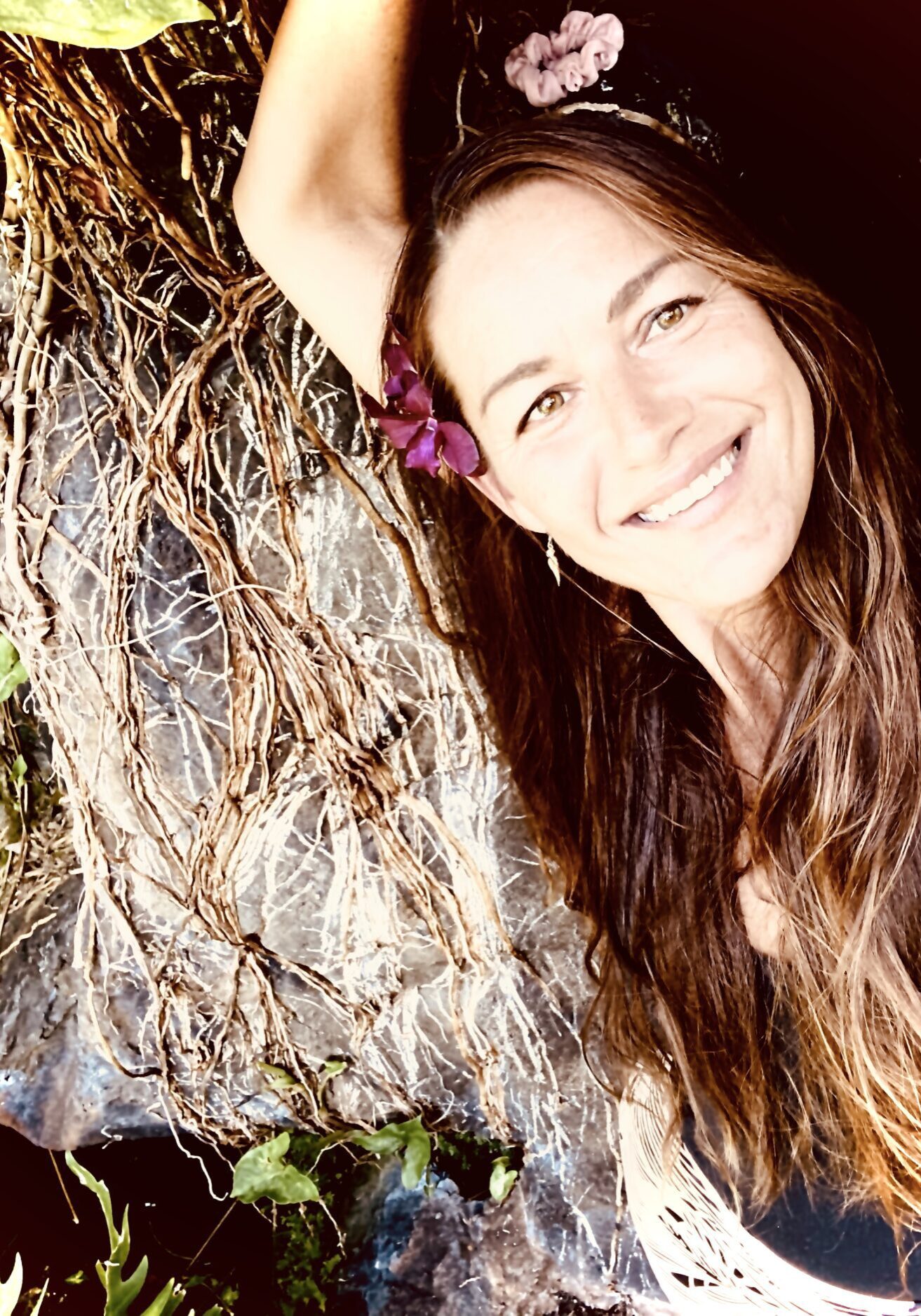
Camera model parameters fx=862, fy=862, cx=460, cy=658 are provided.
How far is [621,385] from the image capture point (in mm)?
722

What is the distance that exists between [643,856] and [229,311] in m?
0.79

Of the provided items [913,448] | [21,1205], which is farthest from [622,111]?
[21,1205]

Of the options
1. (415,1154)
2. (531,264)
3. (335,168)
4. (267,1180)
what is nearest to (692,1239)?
(415,1154)

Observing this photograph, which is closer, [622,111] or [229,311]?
[622,111]

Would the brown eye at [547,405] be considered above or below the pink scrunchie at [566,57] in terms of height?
below

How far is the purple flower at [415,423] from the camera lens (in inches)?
31.8

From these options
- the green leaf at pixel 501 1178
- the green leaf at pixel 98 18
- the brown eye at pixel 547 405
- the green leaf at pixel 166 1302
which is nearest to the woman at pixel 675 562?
the brown eye at pixel 547 405

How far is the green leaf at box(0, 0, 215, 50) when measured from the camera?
0.62 meters

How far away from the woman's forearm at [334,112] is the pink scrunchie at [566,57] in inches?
4.2

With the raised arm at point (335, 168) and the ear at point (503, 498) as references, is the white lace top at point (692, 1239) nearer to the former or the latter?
the ear at point (503, 498)

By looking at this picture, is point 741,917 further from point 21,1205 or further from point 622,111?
point 21,1205

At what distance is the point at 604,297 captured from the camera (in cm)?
70

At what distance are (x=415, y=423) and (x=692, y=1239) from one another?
46.0 inches

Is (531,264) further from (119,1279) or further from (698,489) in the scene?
(119,1279)
